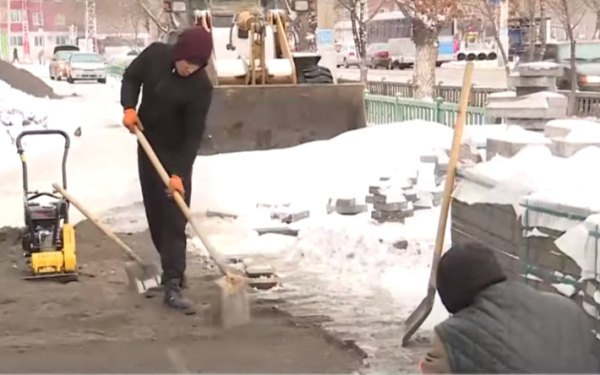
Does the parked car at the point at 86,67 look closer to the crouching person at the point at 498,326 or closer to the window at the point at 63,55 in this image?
the window at the point at 63,55

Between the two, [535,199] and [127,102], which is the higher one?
[127,102]

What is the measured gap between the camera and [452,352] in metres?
2.33

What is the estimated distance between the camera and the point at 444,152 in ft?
25.2

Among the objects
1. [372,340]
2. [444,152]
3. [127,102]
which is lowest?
[372,340]

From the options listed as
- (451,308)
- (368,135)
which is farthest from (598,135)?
(368,135)

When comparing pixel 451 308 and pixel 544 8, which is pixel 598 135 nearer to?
pixel 451 308

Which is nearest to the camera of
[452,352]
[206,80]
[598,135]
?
[452,352]

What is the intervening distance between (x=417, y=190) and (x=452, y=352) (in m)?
5.33

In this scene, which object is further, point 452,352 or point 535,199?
point 535,199

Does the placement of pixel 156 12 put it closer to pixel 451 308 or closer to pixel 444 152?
pixel 444 152

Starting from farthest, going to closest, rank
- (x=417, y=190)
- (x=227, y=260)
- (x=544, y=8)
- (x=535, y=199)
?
(x=544, y=8)
(x=417, y=190)
(x=227, y=260)
(x=535, y=199)

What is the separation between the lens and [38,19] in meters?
11.9

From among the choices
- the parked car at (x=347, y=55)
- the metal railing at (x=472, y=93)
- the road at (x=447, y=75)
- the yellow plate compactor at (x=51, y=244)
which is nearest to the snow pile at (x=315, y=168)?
the metal railing at (x=472, y=93)

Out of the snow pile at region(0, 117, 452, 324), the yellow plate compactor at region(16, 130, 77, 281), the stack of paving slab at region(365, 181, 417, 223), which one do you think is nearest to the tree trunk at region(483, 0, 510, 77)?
the snow pile at region(0, 117, 452, 324)
